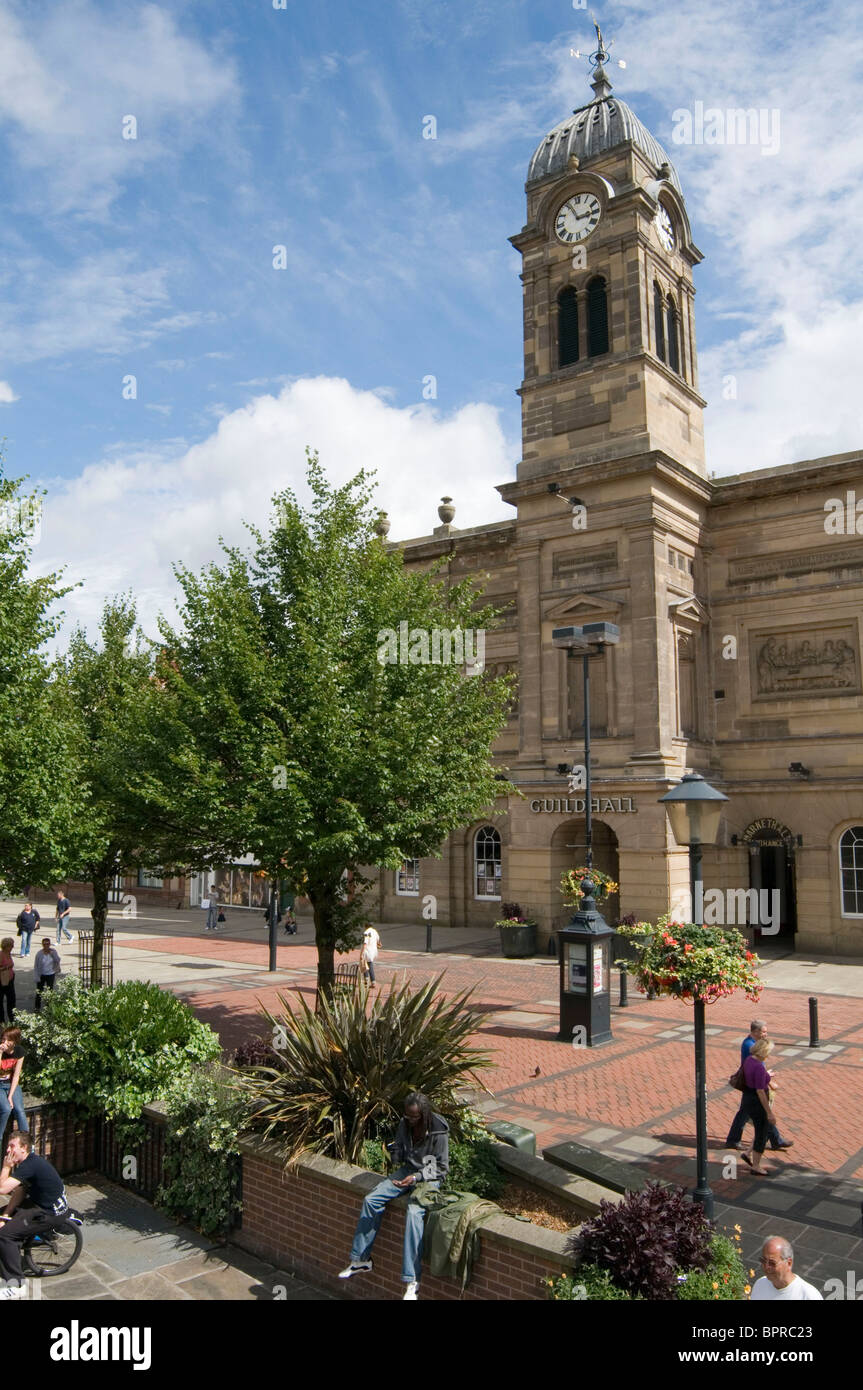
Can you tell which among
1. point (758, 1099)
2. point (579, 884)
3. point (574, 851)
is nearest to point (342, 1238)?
point (758, 1099)

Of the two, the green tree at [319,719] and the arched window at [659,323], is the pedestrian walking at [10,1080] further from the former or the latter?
the arched window at [659,323]

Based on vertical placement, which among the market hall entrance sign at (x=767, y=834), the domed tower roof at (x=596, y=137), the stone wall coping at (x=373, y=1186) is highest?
the domed tower roof at (x=596, y=137)

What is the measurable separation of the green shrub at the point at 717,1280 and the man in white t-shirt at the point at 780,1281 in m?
0.18

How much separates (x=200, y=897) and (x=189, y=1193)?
3293 centimetres

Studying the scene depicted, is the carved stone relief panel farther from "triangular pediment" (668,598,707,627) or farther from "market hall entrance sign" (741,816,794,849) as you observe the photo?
"market hall entrance sign" (741,816,794,849)

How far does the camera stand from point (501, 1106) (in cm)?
1206

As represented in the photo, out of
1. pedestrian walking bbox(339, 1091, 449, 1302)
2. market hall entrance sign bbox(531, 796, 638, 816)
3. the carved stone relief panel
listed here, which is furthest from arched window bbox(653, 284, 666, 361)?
pedestrian walking bbox(339, 1091, 449, 1302)

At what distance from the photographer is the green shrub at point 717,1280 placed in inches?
218

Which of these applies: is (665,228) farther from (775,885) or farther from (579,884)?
(775,885)

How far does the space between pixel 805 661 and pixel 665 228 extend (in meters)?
13.3

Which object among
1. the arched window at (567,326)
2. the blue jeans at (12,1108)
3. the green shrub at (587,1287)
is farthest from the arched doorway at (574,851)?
the green shrub at (587,1287)

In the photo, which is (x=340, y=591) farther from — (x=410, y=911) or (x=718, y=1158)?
(x=410, y=911)

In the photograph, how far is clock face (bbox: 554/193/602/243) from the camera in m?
26.9
